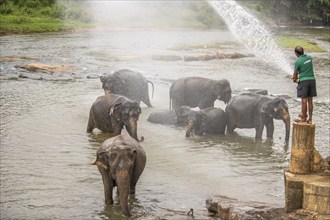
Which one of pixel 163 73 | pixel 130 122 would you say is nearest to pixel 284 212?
pixel 130 122

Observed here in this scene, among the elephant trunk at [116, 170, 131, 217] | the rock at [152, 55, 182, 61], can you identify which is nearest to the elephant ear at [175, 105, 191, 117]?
the elephant trunk at [116, 170, 131, 217]

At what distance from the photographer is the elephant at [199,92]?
17.0 meters

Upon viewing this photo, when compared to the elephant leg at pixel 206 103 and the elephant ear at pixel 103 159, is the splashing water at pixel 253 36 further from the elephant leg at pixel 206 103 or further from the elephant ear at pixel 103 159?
the elephant ear at pixel 103 159

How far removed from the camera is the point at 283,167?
12.7m

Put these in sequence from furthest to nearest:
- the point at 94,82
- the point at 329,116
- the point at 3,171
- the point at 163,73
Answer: the point at 163,73 → the point at 94,82 → the point at 329,116 → the point at 3,171

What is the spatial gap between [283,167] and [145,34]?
124 ft

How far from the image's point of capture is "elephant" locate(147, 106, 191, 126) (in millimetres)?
16125

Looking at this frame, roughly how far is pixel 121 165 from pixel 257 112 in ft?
20.5

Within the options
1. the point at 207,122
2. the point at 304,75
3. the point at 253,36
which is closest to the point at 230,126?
the point at 207,122

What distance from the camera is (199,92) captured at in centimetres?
1752

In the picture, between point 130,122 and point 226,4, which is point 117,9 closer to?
point 226,4

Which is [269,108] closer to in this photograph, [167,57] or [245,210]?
[245,210]

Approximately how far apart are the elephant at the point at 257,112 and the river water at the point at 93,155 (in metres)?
0.35

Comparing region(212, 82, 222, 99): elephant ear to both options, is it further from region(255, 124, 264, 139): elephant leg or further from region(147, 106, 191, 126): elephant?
region(255, 124, 264, 139): elephant leg
